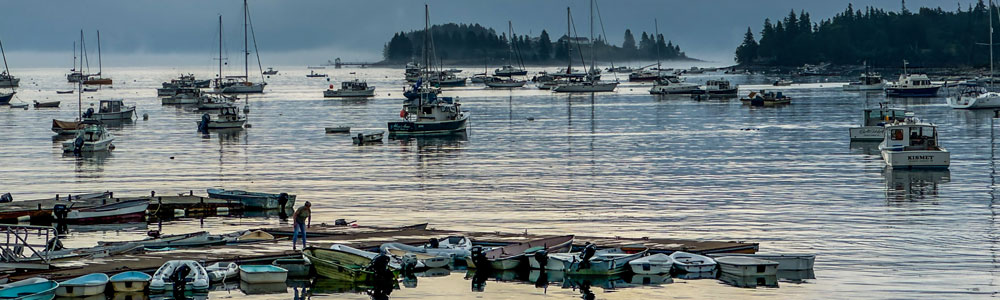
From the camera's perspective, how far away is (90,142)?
94062 mm

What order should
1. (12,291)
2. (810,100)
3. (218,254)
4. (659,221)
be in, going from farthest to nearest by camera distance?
(810,100) < (659,221) < (218,254) < (12,291)

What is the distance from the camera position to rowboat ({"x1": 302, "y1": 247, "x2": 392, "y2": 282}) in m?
40.7

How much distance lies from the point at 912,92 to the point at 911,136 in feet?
351

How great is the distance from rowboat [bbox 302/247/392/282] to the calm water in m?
1.68

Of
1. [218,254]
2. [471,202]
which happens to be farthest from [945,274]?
[471,202]

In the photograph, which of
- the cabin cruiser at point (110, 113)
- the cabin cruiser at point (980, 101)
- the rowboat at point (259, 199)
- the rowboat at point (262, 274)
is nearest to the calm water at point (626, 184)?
the rowboat at point (262, 274)

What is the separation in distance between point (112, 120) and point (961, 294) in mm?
114503

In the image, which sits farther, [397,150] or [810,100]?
[810,100]

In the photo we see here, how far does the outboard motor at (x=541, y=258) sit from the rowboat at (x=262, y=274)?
7.42m

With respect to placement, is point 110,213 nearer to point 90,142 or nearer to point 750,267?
point 750,267

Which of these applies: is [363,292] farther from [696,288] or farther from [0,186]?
[0,186]

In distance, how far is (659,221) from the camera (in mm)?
52531

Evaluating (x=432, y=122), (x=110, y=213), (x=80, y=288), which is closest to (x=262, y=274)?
(x=80, y=288)

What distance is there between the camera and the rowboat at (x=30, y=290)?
35719mm
